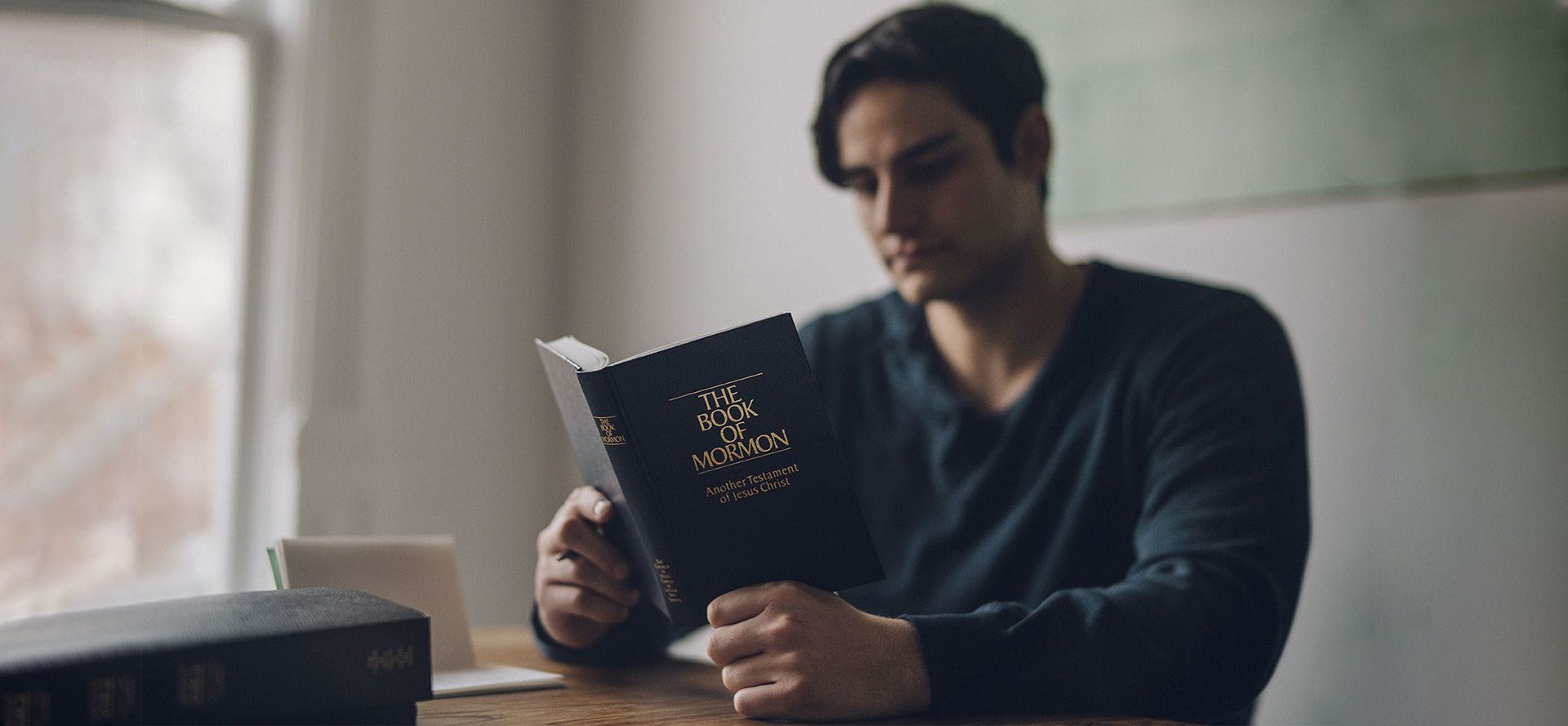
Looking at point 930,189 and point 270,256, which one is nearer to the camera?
point 930,189

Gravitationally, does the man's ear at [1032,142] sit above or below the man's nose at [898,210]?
above

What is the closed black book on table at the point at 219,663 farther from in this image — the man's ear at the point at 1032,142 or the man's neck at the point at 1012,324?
the man's ear at the point at 1032,142

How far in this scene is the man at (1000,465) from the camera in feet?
2.80

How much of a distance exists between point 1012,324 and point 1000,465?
20 cm

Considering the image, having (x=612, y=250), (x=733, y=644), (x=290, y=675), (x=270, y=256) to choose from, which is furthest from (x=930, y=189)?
(x=270, y=256)

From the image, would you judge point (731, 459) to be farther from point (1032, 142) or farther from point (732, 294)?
point (732, 294)

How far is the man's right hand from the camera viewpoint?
3.41ft

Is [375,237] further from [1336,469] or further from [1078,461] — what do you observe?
[1336,469]

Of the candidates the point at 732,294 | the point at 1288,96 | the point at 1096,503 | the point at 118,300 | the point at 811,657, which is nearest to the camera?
the point at 811,657

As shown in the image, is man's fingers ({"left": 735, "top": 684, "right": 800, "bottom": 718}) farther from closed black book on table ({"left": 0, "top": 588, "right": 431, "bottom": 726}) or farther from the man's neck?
the man's neck

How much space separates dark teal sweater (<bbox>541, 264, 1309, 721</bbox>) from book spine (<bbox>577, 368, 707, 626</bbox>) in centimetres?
19

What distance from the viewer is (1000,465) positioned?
1328 millimetres

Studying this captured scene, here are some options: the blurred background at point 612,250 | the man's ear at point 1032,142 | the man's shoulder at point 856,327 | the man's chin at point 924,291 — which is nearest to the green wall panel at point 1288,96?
the blurred background at point 612,250

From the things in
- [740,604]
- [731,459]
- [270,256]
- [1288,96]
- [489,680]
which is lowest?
[489,680]
